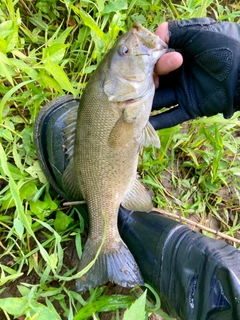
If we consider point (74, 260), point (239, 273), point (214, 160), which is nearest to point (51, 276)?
point (74, 260)

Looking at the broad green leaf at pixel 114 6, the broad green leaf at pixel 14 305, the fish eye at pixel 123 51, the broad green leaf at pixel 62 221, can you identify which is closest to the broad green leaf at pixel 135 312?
the broad green leaf at pixel 14 305

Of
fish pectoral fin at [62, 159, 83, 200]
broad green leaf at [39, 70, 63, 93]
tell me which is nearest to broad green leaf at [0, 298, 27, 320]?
fish pectoral fin at [62, 159, 83, 200]

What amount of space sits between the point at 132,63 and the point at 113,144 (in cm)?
43

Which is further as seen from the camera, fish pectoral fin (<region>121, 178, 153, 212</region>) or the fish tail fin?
fish pectoral fin (<region>121, 178, 153, 212</region>)

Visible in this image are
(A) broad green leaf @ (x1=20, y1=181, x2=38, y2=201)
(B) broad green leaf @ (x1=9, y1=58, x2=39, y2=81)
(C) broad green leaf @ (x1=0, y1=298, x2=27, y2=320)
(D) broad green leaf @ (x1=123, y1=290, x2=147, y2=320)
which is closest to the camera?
(D) broad green leaf @ (x1=123, y1=290, x2=147, y2=320)

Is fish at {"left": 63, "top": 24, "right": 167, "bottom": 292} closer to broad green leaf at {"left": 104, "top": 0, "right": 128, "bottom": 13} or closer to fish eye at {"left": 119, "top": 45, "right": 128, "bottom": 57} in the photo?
fish eye at {"left": 119, "top": 45, "right": 128, "bottom": 57}

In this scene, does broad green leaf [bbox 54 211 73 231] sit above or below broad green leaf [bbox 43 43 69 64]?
below

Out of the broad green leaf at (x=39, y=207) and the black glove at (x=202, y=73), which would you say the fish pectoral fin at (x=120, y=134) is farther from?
the broad green leaf at (x=39, y=207)

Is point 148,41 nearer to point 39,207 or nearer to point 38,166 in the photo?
point 38,166

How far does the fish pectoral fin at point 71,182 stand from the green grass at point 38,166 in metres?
0.14

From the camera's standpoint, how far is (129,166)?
2.26 metres

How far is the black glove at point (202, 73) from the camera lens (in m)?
2.17

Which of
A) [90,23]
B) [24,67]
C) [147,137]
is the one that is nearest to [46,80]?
[24,67]

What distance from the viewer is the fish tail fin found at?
227 cm
